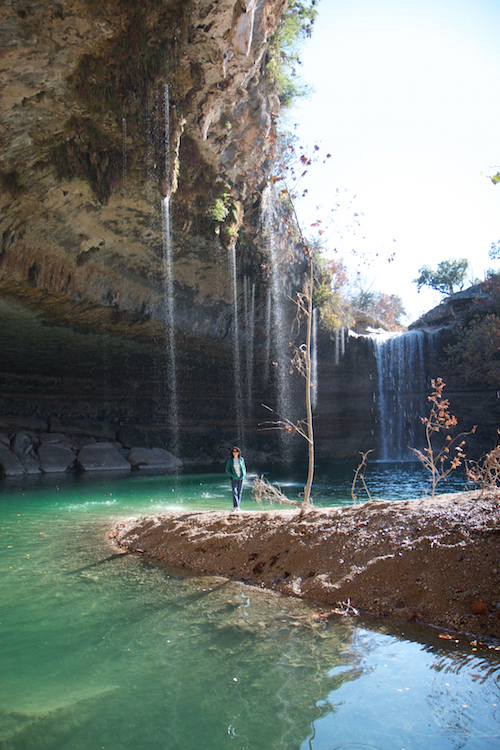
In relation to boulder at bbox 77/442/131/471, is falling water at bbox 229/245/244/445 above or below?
above

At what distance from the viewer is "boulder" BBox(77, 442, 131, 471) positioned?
2005cm

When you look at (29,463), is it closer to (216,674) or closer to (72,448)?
(72,448)

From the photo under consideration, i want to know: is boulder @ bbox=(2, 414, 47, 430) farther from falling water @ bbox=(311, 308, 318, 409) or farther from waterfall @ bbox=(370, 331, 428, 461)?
waterfall @ bbox=(370, 331, 428, 461)

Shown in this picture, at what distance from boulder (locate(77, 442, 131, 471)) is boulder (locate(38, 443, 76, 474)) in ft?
1.57

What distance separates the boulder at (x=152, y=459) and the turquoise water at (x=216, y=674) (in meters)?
16.5

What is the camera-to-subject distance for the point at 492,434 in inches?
891

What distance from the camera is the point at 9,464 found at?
58.0ft

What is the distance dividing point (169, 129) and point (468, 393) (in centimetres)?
2009

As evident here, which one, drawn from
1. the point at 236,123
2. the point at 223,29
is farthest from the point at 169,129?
the point at 236,123

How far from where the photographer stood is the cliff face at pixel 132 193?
8.21 m

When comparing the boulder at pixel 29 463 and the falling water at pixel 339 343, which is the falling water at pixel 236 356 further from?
the boulder at pixel 29 463

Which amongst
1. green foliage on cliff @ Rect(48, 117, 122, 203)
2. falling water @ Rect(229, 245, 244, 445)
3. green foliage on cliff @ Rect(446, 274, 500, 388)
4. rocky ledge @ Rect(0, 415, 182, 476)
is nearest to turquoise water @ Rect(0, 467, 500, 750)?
green foliage on cliff @ Rect(48, 117, 122, 203)

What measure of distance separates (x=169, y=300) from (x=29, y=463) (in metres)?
8.95

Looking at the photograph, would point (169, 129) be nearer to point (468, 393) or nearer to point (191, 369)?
point (191, 369)
